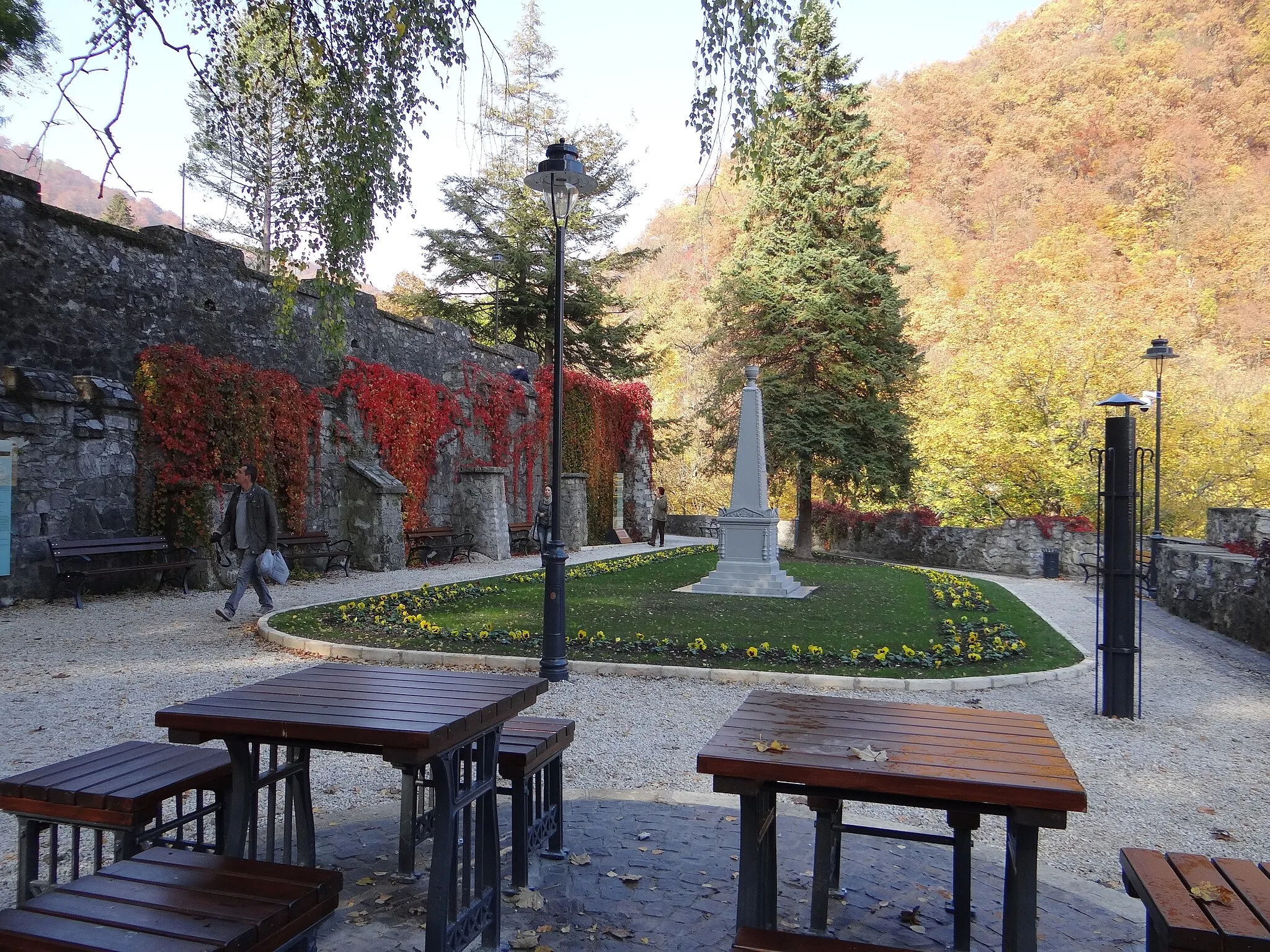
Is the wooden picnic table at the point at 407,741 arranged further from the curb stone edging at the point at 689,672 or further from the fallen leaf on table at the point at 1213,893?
the curb stone edging at the point at 689,672

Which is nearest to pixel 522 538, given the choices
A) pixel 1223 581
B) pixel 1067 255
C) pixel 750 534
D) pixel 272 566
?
pixel 750 534

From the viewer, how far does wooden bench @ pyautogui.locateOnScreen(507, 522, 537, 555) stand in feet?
68.2

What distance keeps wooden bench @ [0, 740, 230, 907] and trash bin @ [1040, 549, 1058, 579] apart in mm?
20614

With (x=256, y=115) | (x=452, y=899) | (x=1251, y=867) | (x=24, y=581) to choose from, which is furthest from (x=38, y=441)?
(x=1251, y=867)

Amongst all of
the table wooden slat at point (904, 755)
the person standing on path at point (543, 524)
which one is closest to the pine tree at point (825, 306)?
the person standing on path at point (543, 524)

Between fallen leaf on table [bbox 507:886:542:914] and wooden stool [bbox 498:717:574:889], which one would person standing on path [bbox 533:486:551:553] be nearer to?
wooden stool [bbox 498:717:574:889]

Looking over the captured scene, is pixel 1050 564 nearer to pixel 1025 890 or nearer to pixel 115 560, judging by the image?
pixel 115 560

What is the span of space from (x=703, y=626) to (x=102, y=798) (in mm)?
7660

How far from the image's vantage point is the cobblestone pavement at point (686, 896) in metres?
2.95

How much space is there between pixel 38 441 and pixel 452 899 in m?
10.8

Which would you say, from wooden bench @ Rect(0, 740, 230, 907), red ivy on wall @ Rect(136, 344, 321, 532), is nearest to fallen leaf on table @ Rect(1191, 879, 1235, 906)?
wooden bench @ Rect(0, 740, 230, 907)

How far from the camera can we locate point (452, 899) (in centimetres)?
277

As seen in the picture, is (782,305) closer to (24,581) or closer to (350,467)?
(350,467)

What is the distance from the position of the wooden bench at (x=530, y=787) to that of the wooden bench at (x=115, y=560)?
29.6ft
